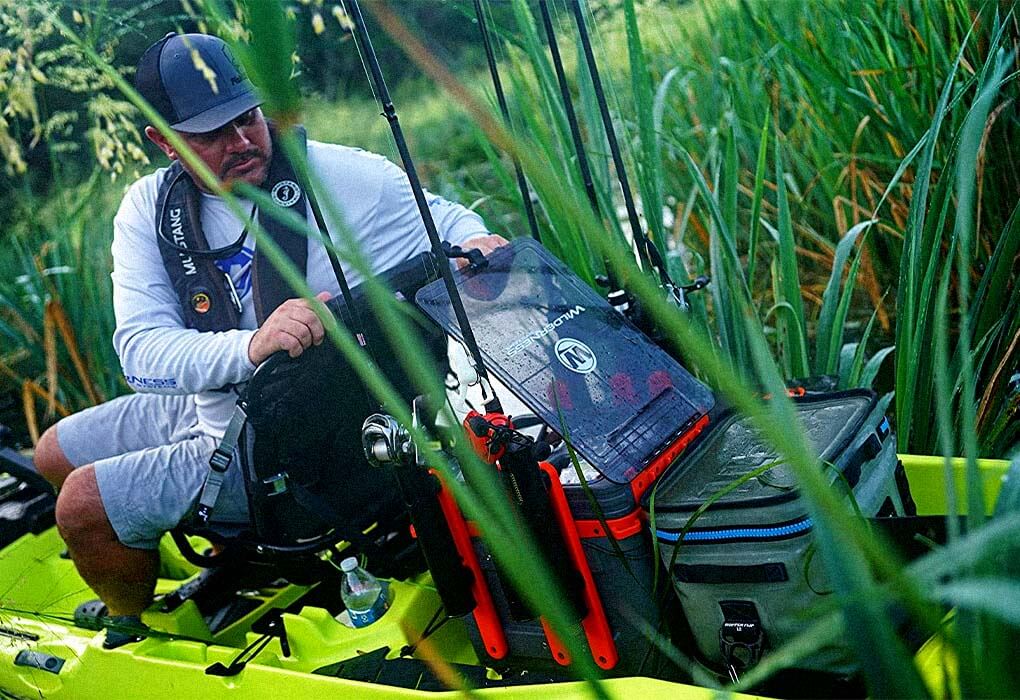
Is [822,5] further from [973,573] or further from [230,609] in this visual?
[973,573]

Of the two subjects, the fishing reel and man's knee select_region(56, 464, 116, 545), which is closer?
the fishing reel

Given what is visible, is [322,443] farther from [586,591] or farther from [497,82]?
[497,82]

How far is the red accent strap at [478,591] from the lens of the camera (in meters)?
2.03

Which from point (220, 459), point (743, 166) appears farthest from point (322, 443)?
point (743, 166)

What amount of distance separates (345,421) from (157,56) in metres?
0.88

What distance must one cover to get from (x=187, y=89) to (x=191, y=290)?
44 centimetres

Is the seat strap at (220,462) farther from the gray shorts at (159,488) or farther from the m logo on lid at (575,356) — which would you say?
the m logo on lid at (575,356)

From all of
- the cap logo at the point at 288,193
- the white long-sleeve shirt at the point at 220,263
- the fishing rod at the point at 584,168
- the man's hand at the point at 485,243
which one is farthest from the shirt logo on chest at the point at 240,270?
the fishing rod at the point at 584,168

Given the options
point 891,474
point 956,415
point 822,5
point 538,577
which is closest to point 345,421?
point 891,474

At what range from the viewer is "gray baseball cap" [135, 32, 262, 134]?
7.70 ft

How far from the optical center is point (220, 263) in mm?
2459

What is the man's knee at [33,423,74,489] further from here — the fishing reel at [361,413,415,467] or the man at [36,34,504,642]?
the fishing reel at [361,413,415,467]

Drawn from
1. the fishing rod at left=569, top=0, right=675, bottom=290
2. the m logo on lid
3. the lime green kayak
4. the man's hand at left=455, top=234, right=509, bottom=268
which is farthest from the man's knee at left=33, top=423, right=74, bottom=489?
the fishing rod at left=569, top=0, right=675, bottom=290

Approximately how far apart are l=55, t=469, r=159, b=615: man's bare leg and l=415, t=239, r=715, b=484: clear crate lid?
957 mm
